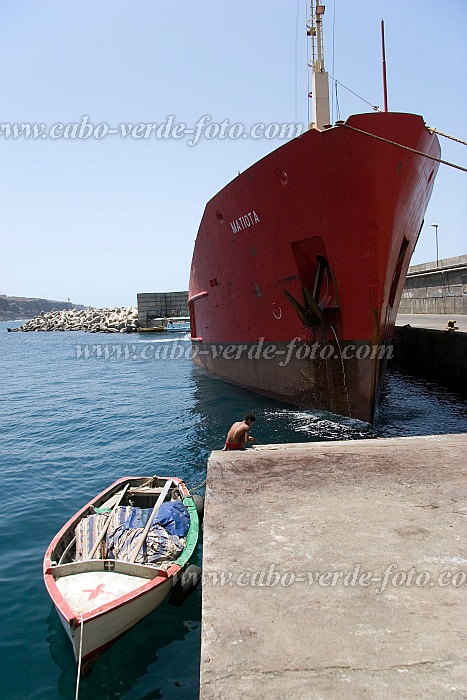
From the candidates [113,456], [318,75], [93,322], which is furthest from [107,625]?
[93,322]

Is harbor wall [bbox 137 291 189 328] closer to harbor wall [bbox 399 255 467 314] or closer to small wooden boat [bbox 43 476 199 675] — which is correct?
harbor wall [bbox 399 255 467 314]

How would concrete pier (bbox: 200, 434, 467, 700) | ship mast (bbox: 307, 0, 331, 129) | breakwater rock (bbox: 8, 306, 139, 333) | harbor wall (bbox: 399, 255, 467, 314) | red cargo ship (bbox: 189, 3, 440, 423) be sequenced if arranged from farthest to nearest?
breakwater rock (bbox: 8, 306, 139, 333)
harbor wall (bbox: 399, 255, 467, 314)
ship mast (bbox: 307, 0, 331, 129)
red cargo ship (bbox: 189, 3, 440, 423)
concrete pier (bbox: 200, 434, 467, 700)

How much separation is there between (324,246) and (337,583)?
282 inches

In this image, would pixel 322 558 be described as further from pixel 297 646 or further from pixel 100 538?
pixel 100 538

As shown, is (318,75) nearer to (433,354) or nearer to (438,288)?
(433,354)

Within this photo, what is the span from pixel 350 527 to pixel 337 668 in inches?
51.5

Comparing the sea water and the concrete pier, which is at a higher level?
the concrete pier

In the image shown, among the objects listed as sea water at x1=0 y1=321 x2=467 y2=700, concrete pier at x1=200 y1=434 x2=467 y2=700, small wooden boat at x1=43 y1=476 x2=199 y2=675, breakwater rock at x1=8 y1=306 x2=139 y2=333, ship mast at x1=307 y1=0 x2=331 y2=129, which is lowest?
sea water at x1=0 y1=321 x2=467 y2=700

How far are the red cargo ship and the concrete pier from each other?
4.60 metres

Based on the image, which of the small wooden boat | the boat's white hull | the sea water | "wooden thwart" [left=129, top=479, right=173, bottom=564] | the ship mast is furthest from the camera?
the ship mast

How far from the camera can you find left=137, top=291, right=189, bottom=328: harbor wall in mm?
58844

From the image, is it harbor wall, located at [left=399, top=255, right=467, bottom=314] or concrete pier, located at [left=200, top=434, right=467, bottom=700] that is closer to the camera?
concrete pier, located at [left=200, top=434, right=467, bottom=700]

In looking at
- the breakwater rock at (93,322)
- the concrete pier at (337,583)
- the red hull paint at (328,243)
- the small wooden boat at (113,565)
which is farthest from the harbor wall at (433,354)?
the breakwater rock at (93,322)

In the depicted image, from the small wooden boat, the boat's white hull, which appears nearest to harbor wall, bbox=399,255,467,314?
the small wooden boat
